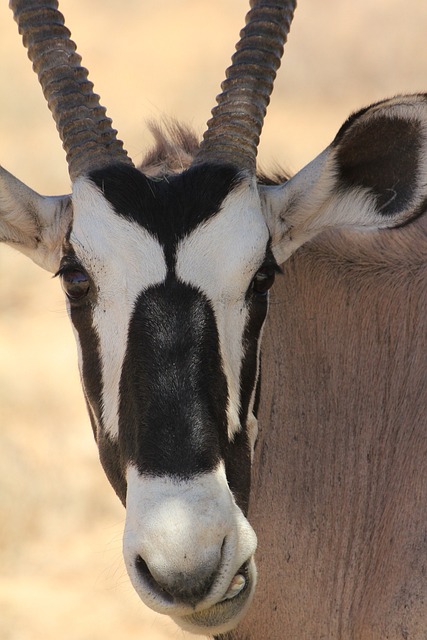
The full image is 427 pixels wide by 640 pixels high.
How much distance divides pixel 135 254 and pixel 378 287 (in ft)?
4.82

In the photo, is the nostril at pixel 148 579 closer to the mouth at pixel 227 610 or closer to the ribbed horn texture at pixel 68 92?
the mouth at pixel 227 610

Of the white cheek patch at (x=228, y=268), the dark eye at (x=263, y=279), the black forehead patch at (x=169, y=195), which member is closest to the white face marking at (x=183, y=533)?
the white cheek patch at (x=228, y=268)

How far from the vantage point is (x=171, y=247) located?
4.12m

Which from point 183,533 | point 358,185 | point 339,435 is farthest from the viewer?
point 339,435

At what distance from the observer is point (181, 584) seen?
3.56 meters

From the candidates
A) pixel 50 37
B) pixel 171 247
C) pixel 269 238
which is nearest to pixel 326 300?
pixel 269 238

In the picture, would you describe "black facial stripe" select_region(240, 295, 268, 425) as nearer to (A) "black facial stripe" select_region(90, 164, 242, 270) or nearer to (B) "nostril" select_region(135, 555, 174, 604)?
(A) "black facial stripe" select_region(90, 164, 242, 270)

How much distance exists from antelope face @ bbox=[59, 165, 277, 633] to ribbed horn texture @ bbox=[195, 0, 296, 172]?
0.18 meters

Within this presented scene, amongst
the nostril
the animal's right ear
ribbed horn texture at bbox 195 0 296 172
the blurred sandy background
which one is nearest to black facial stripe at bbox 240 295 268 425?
ribbed horn texture at bbox 195 0 296 172

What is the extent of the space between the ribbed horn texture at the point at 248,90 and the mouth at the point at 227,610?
5.85 ft

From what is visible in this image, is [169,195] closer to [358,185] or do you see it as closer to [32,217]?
[32,217]

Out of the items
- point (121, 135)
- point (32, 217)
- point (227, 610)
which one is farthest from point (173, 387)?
point (121, 135)

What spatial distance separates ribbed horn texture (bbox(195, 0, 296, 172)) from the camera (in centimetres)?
455

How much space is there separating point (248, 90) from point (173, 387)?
1.57 meters
